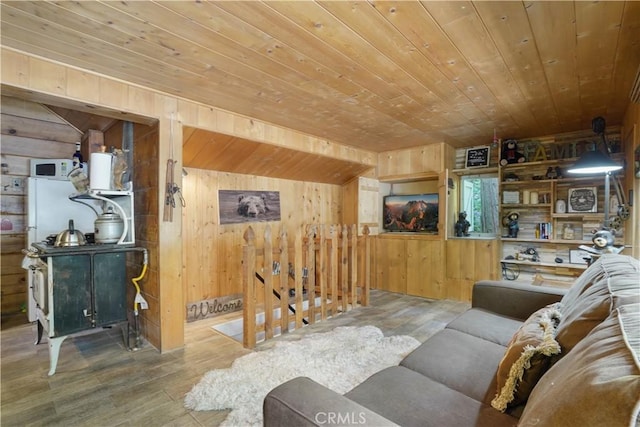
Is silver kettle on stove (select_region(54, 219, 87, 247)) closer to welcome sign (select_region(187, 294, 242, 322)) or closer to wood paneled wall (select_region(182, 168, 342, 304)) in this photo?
wood paneled wall (select_region(182, 168, 342, 304))

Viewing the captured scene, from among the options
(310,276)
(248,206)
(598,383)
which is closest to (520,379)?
(598,383)

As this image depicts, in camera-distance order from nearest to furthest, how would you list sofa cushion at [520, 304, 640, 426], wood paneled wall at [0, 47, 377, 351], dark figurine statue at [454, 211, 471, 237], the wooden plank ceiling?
sofa cushion at [520, 304, 640, 426], the wooden plank ceiling, wood paneled wall at [0, 47, 377, 351], dark figurine statue at [454, 211, 471, 237]

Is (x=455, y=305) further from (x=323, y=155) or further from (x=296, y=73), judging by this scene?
(x=296, y=73)

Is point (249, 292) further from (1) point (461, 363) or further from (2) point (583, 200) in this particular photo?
(2) point (583, 200)

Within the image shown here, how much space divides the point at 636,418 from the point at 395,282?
14.5ft

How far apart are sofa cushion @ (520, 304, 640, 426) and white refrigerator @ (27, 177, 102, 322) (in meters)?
3.98

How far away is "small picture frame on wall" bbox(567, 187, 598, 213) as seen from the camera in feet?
12.0

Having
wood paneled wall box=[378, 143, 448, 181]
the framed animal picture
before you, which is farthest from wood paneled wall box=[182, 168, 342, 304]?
wood paneled wall box=[378, 143, 448, 181]

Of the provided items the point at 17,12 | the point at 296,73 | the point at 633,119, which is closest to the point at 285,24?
the point at 296,73

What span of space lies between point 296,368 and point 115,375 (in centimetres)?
137

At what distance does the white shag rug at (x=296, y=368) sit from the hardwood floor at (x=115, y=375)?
0.12 meters

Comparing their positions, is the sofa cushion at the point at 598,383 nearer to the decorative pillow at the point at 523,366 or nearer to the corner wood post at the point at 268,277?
the decorative pillow at the point at 523,366

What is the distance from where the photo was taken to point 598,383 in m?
0.59

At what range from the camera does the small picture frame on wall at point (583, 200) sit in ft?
12.0
